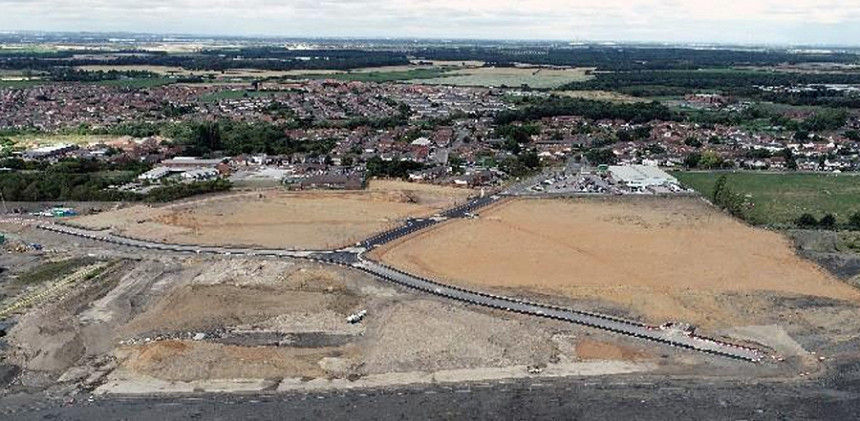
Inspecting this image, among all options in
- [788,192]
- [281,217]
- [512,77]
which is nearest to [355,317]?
[281,217]

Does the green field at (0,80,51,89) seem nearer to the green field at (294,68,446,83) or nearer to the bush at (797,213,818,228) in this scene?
the green field at (294,68,446,83)

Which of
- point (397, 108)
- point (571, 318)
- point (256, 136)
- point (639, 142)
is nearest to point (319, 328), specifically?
point (571, 318)

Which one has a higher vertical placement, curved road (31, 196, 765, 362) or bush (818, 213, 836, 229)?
bush (818, 213, 836, 229)

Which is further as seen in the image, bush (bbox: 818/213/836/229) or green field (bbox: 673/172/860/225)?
green field (bbox: 673/172/860/225)

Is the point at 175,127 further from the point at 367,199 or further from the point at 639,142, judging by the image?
the point at 639,142

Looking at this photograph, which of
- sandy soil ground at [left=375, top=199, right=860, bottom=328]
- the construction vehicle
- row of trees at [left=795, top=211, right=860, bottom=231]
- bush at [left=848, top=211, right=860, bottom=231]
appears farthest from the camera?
row of trees at [left=795, top=211, right=860, bottom=231]

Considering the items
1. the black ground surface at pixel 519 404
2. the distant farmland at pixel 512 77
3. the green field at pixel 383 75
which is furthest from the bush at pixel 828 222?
the green field at pixel 383 75

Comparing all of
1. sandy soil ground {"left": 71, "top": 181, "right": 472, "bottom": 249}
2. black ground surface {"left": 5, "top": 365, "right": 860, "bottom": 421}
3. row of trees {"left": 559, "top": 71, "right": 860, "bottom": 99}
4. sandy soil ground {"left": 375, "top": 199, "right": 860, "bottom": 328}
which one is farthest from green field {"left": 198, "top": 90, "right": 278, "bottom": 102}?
black ground surface {"left": 5, "top": 365, "right": 860, "bottom": 421}
